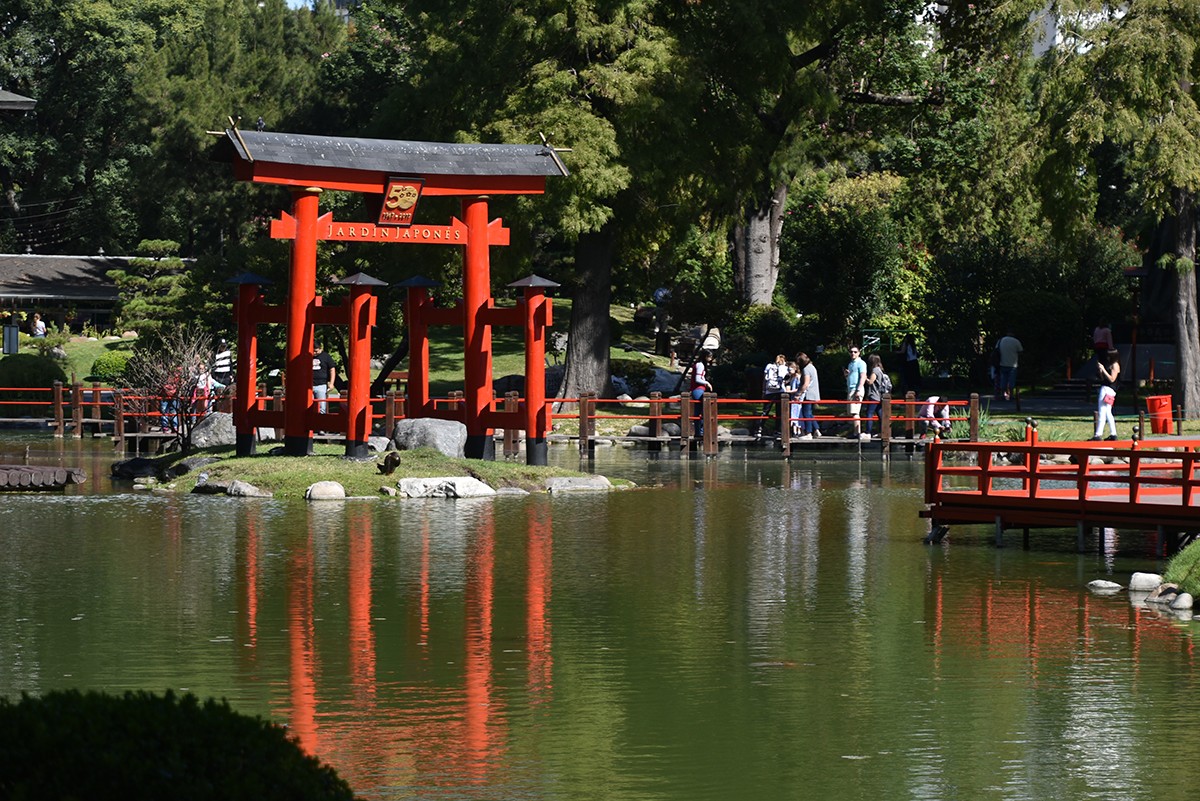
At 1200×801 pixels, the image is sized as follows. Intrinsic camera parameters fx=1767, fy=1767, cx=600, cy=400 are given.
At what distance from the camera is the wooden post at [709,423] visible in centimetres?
3812

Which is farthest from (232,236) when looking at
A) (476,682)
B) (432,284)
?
(476,682)

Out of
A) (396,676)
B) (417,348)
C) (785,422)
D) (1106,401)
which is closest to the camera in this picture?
(396,676)

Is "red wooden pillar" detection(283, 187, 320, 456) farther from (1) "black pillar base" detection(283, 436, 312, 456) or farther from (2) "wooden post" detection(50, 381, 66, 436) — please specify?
(2) "wooden post" detection(50, 381, 66, 436)

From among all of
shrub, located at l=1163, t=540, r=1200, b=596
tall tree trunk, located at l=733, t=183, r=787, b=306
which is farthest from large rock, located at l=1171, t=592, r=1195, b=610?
tall tree trunk, located at l=733, t=183, r=787, b=306

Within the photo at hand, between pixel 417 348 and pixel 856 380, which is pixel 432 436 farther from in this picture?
pixel 856 380

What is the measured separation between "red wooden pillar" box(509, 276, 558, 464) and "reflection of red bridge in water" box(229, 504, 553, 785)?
10.2 meters

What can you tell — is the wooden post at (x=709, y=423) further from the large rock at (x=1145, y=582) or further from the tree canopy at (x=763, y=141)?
the large rock at (x=1145, y=582)

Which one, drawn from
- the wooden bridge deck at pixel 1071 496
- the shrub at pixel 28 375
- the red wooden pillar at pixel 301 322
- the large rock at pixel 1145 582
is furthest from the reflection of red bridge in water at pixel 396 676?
the shrub at pixel 28 375

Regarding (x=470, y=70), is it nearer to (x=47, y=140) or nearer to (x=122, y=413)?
(x=122, y=413)

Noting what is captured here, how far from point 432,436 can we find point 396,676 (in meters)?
17.1

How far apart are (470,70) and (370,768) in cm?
3436

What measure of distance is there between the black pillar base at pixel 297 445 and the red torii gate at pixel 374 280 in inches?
0.8

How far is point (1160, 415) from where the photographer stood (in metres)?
35.4

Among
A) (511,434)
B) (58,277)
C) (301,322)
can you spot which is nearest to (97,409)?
(511,434)
